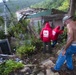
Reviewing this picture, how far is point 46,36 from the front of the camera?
25.4 feet

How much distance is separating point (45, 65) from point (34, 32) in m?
2.97

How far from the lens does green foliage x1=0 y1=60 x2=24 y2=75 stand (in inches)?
267

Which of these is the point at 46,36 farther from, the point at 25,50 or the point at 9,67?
the point at 9,67

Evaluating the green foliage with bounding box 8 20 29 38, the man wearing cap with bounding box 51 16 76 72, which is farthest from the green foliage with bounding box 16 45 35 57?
the man wearing cap with bounding box 51 16 76 72

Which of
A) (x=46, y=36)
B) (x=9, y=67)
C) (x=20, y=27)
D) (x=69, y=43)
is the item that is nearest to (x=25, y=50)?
(x=46, y=36)

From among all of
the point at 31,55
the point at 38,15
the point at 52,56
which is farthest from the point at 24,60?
the point at 38,15

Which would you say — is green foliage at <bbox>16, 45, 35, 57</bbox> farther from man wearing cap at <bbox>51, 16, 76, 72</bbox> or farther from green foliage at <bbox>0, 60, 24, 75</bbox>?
man wearing cap at <bbox>51, 16, 76, 72</bbox>

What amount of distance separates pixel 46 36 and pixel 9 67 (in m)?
1.76

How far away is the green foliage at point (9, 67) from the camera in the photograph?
22.3 ft

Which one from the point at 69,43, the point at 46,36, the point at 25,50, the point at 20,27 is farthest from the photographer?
the point at 20,27

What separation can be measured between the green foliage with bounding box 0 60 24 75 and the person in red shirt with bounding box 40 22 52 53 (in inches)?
54.7

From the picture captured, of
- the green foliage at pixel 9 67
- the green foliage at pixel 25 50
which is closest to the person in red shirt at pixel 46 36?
the green foliage at pixel 25 50

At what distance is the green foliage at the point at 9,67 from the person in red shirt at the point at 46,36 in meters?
1.39

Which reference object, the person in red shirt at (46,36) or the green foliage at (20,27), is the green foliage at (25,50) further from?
the green foliage at (20,27)
